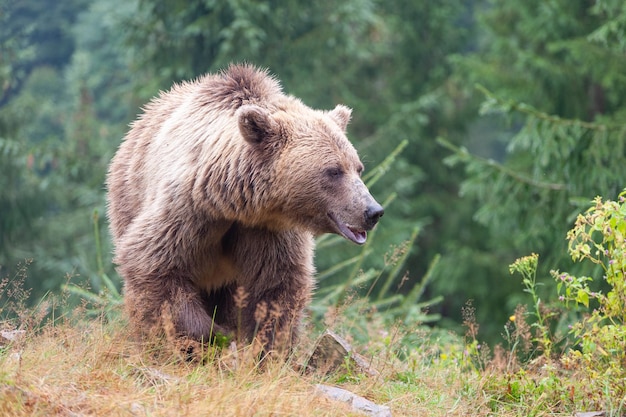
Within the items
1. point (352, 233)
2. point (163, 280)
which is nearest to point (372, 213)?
point (352, 233)

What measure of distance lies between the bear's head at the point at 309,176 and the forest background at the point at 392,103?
583cm

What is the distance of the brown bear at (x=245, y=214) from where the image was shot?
556 cm

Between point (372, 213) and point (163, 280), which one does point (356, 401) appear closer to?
point (372, 213)

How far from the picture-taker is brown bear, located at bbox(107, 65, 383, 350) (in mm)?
5559

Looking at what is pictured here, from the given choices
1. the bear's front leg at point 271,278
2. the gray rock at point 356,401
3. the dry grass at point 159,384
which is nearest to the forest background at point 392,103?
the bear's front leg at point 271,278

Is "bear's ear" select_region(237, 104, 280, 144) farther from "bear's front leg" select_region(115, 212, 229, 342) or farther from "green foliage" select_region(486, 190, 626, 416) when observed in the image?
"green foliage" select_region(486, 190, 626, 416)

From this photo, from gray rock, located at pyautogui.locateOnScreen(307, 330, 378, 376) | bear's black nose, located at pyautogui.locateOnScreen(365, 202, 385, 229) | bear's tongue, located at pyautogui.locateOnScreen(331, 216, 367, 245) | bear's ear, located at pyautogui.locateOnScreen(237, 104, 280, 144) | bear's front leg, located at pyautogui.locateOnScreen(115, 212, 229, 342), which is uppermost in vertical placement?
bear's ear, located at pyautogui.locateOnScreen(237, 104, 280, 144)

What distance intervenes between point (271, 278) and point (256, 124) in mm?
990

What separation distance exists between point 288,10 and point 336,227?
1404 centimetres

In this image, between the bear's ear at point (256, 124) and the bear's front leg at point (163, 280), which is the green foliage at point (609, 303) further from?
the bear's front leg at point (163, 280)

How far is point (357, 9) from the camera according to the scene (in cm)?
1936

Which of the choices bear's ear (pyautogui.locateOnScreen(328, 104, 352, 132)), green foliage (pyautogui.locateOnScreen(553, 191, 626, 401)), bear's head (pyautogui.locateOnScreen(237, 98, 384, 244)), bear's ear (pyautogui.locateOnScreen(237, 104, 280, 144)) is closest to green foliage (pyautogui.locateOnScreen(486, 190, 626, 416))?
green foliage (pyautogui.locateOnScreen(553, 191, 626, 401))

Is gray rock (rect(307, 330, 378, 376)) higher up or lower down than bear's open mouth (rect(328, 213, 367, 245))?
lower down

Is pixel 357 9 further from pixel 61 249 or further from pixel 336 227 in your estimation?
pixel 336 227
